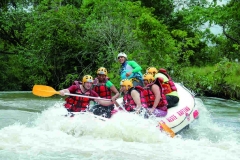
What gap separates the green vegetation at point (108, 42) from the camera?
565 inches

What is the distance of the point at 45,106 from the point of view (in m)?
12.0

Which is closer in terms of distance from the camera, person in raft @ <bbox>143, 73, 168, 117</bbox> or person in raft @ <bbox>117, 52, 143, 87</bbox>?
person in raft @ <bbox>143, 73, 168, 117</bbox>

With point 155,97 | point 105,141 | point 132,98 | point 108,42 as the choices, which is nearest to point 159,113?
point 155,97

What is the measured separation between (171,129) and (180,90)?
5.55 ft

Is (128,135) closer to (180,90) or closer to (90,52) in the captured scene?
(180,90)

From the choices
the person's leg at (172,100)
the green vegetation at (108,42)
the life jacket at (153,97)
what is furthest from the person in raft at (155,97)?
the green vegetation at (108,42)

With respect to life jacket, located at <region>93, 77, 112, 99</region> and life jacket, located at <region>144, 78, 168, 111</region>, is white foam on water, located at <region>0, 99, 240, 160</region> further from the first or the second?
life jacket, located at <region>93, 77, 112, 99</region>

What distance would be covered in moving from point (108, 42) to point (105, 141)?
9.29m

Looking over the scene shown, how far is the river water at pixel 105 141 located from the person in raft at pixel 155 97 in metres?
0.51

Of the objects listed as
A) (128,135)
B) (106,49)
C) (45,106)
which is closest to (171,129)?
(128,135)

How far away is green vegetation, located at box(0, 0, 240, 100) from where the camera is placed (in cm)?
1434

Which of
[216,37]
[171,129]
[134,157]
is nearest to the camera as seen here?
[134,157]

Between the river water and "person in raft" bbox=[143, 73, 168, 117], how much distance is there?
1.68 ft

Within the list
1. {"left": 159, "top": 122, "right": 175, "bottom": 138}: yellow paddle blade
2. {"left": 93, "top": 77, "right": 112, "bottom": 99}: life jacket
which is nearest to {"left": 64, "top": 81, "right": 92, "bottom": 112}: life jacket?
{"left": 93, "top": 77, "right": 112, "bottom": 99}: life jacket
